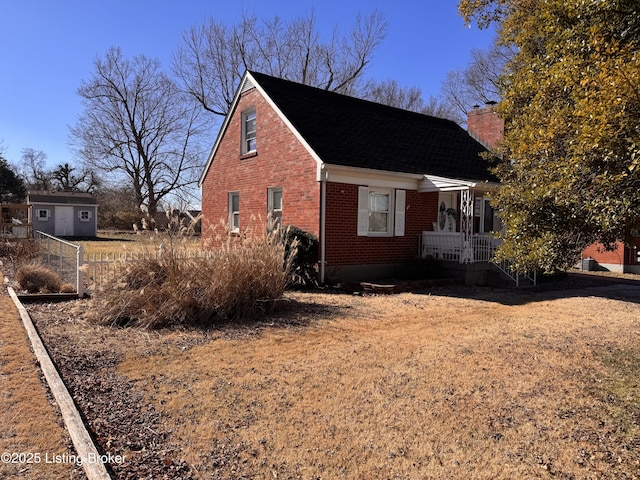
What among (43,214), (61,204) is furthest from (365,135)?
(43,214)

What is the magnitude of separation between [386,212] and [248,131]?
5956mm

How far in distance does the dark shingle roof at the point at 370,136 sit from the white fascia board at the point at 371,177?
0.15 metres

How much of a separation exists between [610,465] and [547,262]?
84.7 inches

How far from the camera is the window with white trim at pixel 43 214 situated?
3459 cm

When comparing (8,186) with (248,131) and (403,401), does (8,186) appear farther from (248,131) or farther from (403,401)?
(403,401)

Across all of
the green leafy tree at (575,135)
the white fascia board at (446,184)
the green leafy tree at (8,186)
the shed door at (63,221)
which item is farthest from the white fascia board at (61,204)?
the green leafy tree at (575,135)

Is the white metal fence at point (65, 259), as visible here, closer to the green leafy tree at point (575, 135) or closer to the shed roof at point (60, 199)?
the green leafy tree at point (575, 135)

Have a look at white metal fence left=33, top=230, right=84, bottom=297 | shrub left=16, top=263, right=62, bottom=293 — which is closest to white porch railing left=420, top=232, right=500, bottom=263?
white metal fence left=33, top=230, right=84, bottom=297

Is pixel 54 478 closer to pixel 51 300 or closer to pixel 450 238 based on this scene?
pixel 51 300

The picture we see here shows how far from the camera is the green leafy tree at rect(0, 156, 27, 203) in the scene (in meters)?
47.2

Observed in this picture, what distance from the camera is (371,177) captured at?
12.5m

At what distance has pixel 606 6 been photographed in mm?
3996

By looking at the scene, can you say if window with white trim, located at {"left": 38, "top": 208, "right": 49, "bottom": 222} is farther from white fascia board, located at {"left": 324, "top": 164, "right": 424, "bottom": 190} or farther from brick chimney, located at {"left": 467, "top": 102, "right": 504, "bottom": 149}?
brick chimney, located at {"left": 467, "top": 102, "right": 504, "bottom": 149}

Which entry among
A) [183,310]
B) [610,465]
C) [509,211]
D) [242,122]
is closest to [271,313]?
[183,310]
